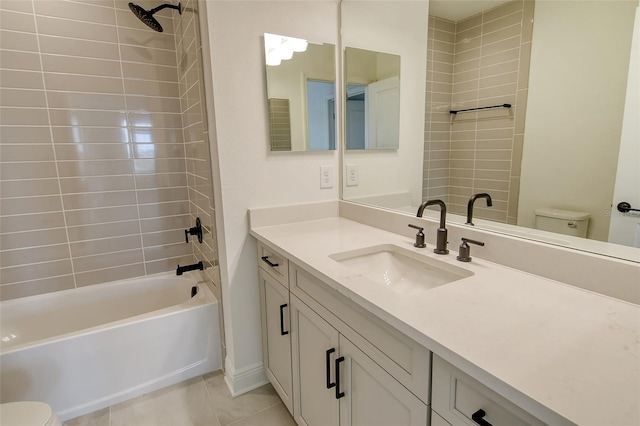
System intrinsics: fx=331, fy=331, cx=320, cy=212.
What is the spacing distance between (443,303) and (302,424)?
94 cm

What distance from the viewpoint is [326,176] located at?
1.83 metres

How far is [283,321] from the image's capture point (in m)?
1.46

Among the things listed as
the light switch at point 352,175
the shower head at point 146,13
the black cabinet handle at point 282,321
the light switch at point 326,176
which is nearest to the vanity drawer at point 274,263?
the black cabinet handle at point 282,321

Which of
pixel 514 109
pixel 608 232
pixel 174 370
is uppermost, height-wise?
pixel 514 109

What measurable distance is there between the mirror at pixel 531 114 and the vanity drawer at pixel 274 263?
69cm

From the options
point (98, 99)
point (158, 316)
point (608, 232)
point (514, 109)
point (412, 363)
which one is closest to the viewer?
point (412, 363)

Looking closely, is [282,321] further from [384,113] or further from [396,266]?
[384,113]

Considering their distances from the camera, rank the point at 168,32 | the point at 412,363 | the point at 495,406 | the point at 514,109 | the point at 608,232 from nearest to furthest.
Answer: the point at 495,406
the point at 412,363
the point at 608,232
the point at 514,109
the point at 168,32

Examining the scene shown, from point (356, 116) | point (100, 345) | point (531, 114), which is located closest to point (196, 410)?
point (100, 345)

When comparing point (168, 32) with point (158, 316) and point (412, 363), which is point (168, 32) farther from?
point (412, 363)

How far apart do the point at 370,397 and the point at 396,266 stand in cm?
53

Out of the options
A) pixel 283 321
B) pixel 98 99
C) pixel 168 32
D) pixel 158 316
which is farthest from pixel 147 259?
pixel 168 32

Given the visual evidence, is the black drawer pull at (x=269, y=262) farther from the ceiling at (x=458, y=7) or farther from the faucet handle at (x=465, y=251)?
the ceiling at (x=458, y=7)

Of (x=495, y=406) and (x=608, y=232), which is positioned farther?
(x=608, y=232)
